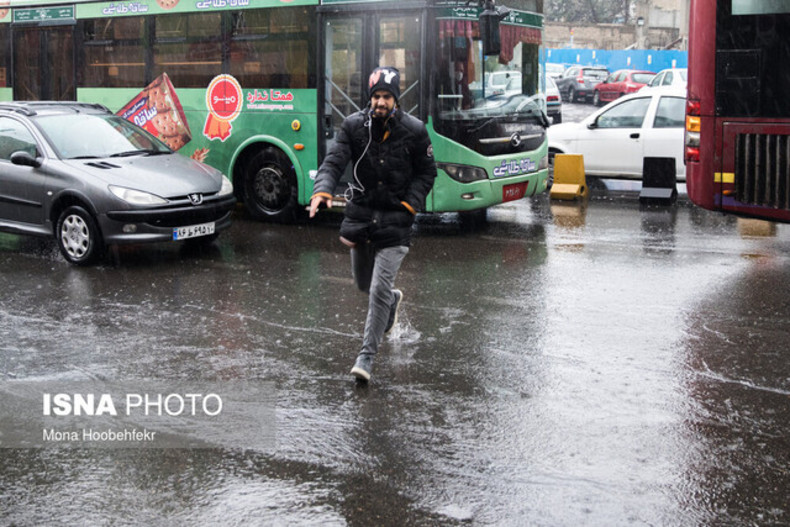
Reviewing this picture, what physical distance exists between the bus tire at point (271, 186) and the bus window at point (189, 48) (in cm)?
137

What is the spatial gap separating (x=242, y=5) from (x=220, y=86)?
3.68ft

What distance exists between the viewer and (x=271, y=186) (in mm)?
13258

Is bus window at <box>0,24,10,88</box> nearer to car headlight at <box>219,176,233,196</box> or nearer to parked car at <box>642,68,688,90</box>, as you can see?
car headlight at <box>219,176,233,196</box>

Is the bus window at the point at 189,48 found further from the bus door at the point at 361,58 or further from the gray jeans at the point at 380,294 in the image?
the gray jeans at the point at 380,294

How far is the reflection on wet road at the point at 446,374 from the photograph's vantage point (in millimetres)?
4449

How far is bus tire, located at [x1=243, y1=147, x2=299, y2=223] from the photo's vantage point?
13031 millimetres

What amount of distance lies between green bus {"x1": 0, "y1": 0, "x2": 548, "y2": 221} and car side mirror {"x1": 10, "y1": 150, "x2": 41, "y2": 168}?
3.29 m

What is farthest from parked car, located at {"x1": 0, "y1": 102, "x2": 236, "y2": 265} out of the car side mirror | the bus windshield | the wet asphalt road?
the bus windshield

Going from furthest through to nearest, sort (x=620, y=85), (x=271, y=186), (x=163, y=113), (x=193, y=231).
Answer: (x=620, y=85) → (x=163, y=113) → (x=271, y=186) → (x=193, y=231)

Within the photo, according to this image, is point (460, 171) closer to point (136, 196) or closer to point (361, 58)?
point (361, 58)

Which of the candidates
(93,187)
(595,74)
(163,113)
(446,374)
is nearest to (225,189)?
(93,187)

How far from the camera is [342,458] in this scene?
4.95 metres

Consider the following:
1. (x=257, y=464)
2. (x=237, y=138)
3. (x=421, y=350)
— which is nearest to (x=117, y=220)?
(x=237, y=138)

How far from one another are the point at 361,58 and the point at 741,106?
4.90 m
